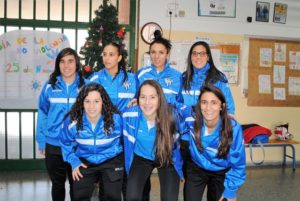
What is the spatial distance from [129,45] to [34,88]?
4.63 feet

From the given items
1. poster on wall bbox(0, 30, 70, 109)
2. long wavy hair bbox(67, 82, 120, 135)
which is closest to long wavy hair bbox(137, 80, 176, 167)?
long wavy hair bbox(67, 82, 120, 135)

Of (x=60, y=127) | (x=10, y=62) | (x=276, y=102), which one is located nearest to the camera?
(x=60, y=127)

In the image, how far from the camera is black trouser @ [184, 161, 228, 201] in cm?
245

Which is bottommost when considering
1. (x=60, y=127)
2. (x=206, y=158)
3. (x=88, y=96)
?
(x=206, y=158)

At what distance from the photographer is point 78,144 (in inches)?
97.7

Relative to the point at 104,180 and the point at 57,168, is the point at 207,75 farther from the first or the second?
the point at 57,168

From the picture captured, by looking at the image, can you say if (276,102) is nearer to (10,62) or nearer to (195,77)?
(195,77)

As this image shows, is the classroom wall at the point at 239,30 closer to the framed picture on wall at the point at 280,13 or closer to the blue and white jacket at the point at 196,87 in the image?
the framed picture on wall at the point at 280,13

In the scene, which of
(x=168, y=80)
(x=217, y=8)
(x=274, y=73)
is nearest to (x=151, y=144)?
(x=168, y=80)

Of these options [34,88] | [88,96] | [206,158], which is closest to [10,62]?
[34,88]

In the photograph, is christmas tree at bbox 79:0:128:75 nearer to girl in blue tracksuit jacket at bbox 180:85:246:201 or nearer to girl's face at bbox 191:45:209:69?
girl's face at bbox 191:45:209:69

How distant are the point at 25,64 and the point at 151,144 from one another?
2699 mm

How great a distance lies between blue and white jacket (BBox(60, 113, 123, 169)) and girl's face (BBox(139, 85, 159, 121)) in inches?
9.6

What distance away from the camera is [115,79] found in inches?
114
